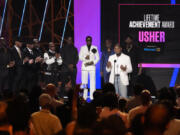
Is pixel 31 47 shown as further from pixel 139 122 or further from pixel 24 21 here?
pixel 139 122

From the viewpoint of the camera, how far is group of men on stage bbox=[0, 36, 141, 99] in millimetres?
12523

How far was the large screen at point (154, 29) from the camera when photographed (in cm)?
1397

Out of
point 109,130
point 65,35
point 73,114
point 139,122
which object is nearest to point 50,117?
point 73,114

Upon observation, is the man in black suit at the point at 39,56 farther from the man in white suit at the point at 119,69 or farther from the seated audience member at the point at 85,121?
the seated audience member at the point at 85,121

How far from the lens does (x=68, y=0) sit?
570 inches

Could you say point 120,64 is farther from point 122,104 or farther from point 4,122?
point 4,122

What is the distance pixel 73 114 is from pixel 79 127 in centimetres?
148

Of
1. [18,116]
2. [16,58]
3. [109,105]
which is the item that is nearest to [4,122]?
[18,116]

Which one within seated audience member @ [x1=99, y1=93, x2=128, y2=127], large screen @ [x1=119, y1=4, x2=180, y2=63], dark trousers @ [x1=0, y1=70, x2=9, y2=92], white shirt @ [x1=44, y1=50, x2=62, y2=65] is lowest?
dark trousers @ [x1=0, y1=70, x2=9, y2=92]

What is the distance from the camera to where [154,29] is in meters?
14.0

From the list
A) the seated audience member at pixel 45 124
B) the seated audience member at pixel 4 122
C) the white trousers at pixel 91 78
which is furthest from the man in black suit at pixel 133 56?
the seated audience member at pixel 4 122

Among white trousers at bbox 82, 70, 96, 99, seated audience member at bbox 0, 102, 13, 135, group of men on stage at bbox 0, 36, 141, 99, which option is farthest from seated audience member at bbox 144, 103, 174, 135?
white trousers at bbox 82, 70, 96, 99

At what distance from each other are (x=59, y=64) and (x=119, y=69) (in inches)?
74.4

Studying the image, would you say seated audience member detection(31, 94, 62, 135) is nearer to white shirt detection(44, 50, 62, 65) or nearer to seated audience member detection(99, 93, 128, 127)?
seated audience member detection(99, 93, 128, 127)
